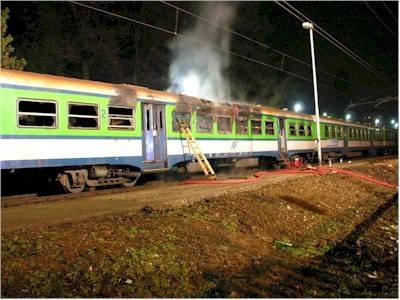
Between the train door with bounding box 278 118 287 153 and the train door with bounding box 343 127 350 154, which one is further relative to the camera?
the train door with bounding box 343 127 350 154

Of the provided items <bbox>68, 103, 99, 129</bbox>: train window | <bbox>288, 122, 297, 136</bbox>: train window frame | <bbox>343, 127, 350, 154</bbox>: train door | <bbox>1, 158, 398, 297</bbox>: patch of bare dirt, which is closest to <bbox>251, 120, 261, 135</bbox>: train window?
<bbox>288, 122, 297, 136</bbox>: train window frame

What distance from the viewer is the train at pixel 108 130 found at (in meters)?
11.0

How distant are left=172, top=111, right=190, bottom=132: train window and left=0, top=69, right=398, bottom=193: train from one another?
0.04 metres

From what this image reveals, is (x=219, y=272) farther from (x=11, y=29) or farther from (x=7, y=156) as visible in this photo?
(x=11, y=29)

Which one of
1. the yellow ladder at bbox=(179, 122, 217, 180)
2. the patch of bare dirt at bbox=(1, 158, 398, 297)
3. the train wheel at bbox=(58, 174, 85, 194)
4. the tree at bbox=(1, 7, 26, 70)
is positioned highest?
the tree at bbox=(1, 7, 26, 70)

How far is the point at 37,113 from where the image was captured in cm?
1127

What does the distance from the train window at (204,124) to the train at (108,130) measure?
0.13 ft

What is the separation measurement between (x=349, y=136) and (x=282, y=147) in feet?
43.4

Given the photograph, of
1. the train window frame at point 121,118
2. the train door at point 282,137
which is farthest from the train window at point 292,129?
the train window frame at point 121,118

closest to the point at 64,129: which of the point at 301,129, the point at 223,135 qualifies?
the point at 223,135

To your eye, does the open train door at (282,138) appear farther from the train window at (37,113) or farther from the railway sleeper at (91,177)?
the train window at (37,113)

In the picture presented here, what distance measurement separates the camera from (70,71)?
29.0m

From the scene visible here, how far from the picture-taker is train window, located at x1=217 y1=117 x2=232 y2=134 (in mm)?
17859

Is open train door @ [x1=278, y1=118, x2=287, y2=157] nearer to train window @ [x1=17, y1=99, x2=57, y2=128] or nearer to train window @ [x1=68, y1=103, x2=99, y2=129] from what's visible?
train window @ [x1=68, y1=103, x2=99, y2=129]
